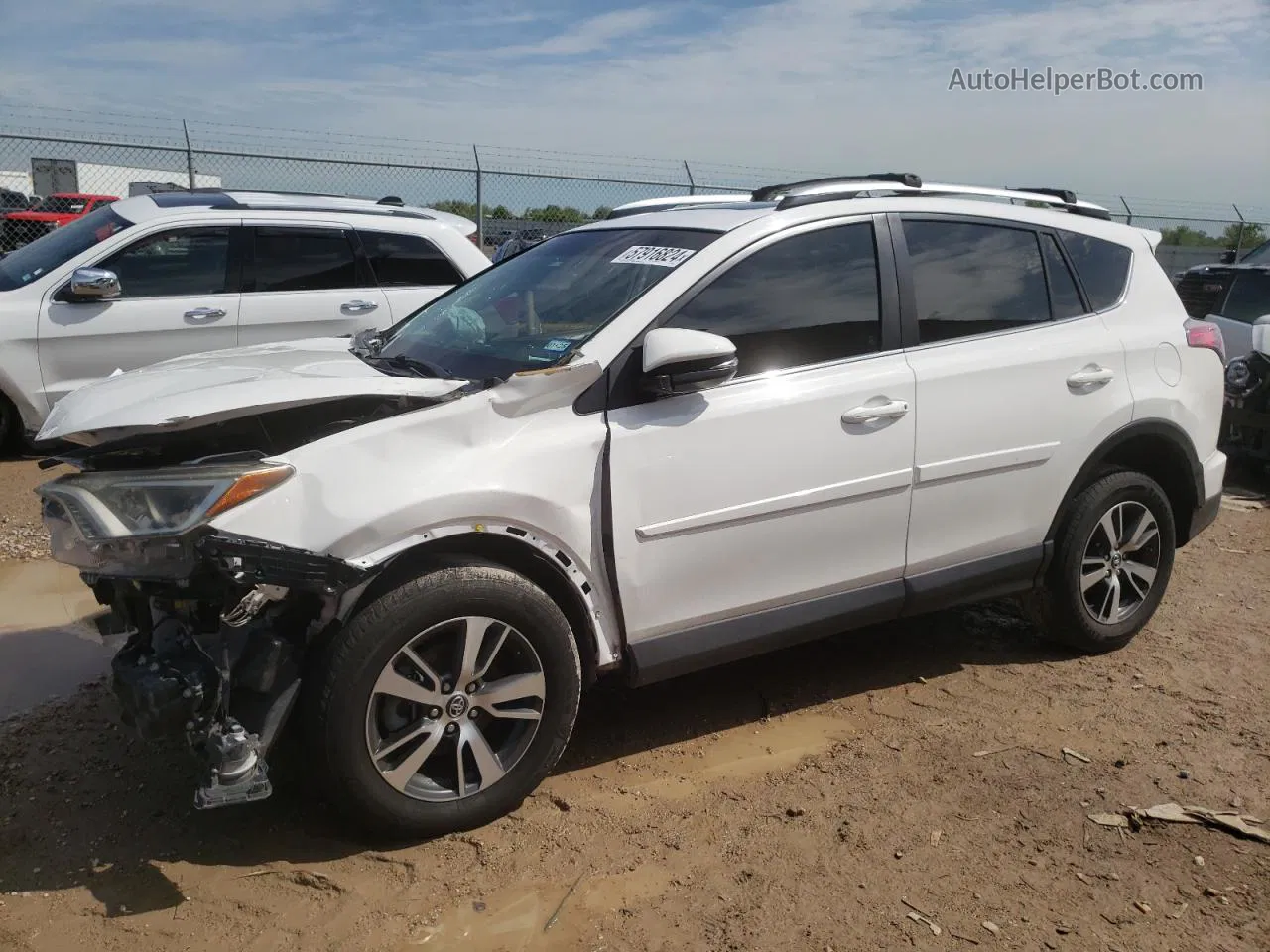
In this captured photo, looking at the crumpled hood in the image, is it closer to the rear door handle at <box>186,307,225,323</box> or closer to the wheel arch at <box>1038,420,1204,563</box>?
the wheel arch at <box>1038,420,1204,563</box>

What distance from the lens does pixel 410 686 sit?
2.96m

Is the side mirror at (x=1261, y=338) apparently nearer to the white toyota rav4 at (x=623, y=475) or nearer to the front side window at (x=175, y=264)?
the white toyota rav4 at (x=623, y=475)

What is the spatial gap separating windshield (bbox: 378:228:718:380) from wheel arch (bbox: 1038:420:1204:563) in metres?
1.91

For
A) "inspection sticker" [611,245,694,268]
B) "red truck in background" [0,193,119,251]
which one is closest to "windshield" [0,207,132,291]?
"red truck in background" [0,193,119,251]

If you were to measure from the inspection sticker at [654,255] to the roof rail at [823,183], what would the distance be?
650 millimetres

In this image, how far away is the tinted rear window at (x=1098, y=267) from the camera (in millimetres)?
4449

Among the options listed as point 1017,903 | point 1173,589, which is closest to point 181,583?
point 1017,903

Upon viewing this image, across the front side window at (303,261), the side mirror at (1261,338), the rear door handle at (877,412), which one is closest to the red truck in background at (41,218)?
the front side window at (303,261)

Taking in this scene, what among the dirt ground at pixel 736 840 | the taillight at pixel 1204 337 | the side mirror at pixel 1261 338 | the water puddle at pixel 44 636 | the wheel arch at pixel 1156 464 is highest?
the taillight at pixel 1204 337

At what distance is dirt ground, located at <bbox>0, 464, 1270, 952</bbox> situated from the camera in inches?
110

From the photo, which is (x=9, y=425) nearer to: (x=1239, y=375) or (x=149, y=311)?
(x=149, y=311)

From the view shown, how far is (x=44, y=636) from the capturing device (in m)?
4.57

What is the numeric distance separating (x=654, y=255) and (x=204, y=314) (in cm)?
497

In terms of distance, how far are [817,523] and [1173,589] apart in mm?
3060
